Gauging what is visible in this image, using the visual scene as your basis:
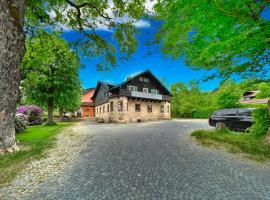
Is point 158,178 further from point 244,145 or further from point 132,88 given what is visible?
point 132,88

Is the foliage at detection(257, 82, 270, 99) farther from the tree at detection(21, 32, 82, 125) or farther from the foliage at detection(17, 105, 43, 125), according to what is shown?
the foliage at detection(17, 105, 43, 125)

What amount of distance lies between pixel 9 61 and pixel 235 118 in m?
14.5

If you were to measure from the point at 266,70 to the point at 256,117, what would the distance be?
291 centimetres

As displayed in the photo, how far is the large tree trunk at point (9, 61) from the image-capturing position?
6473 mm

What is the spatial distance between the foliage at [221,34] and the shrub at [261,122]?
2.40m

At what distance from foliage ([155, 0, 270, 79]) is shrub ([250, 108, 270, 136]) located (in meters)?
2.40

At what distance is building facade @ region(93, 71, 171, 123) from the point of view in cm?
2666

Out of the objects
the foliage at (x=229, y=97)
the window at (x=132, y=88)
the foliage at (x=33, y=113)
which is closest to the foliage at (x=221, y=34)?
the window at (x=132, y=88)

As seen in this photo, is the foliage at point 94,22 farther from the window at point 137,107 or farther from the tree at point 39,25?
the window at point 137,107

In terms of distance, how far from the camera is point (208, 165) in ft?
17.8

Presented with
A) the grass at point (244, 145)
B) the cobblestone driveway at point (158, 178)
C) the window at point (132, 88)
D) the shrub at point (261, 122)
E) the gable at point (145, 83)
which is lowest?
the cobblestone driveway at point (158, 178)

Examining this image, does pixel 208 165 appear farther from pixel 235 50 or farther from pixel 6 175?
pixel 6 175

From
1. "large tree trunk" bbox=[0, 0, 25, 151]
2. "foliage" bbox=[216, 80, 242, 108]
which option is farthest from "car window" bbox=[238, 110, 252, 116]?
"foliage" bbox=[216, 80, 242, 108]

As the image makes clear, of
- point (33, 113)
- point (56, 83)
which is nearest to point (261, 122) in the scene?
point (56, 83)
